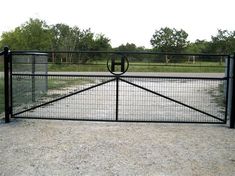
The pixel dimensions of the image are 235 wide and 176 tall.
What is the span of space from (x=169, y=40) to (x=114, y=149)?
168ft

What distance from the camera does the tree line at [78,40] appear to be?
125ft

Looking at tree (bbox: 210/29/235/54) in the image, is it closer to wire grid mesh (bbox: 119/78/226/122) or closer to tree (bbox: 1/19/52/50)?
tree (bbox: 1/19/52/50)

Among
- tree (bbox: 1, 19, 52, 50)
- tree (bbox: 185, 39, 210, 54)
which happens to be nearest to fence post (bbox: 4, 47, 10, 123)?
tree (bbox: 1, 19, 52, 50)

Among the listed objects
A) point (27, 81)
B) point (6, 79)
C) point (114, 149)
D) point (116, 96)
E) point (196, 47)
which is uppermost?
point (196, 47)

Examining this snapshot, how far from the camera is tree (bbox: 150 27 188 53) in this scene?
55.7 metres

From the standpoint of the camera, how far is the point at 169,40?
185ft

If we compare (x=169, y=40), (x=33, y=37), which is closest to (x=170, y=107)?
(x=33, y=37)

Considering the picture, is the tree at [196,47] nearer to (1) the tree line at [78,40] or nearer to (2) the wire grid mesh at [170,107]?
(1) the tree line at [78,40]

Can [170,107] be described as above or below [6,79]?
below

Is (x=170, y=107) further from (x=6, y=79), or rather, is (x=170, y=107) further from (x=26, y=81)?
(x=6, y=79)

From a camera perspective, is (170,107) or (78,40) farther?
(78,40)

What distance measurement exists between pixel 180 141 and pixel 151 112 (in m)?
3.59

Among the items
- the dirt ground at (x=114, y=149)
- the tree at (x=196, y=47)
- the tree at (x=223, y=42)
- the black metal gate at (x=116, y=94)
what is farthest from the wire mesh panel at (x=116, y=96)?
the tree at (x=196, y=47)

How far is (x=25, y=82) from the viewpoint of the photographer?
10.6 m
